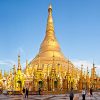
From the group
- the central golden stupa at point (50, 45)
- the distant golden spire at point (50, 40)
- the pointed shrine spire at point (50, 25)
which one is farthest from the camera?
the pointed shrine spire at point (50, 25)

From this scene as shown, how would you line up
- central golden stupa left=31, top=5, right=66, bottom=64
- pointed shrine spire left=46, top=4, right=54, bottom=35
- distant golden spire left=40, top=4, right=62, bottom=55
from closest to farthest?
1. central golden stupa left=31, top=5, right=66, bottom=64
2. distant golden spire left=40, top=4, right=62, bottom=55
3. pointed shrine spire left=46, top=4, right=54, bottom=35

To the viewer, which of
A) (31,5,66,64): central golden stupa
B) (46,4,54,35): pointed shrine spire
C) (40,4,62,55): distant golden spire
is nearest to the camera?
(31,5,66,64): central golden stupa

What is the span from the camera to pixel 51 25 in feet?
335

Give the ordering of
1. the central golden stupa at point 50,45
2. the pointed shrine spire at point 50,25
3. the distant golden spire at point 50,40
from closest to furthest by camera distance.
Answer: the central golden stupa at point 50,45 → the distant golden spire at point 50,40 → the pointed shrine spire at point 50,25

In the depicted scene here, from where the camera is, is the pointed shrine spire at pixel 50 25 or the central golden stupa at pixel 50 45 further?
the pointed shrine spire at pixel 50 25

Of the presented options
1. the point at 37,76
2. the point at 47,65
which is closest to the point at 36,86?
the point at 37,76

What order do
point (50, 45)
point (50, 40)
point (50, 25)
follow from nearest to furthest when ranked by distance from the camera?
point (50, 40) → point (50, 45) → point (50, 25)

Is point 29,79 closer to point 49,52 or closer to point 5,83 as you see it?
point 5,83

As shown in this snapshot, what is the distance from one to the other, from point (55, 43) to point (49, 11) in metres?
12.2

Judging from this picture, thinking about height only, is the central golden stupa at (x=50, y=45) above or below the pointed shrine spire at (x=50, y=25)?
below

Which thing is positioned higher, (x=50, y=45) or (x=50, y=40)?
(x=50, y=40)

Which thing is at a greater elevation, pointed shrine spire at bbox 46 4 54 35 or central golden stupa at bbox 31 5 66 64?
pointed shrine spire at bbox 46 4 54 35

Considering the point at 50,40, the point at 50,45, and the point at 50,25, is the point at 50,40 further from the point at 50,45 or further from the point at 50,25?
the point at 50,25

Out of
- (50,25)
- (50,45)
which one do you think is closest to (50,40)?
(50,45)
